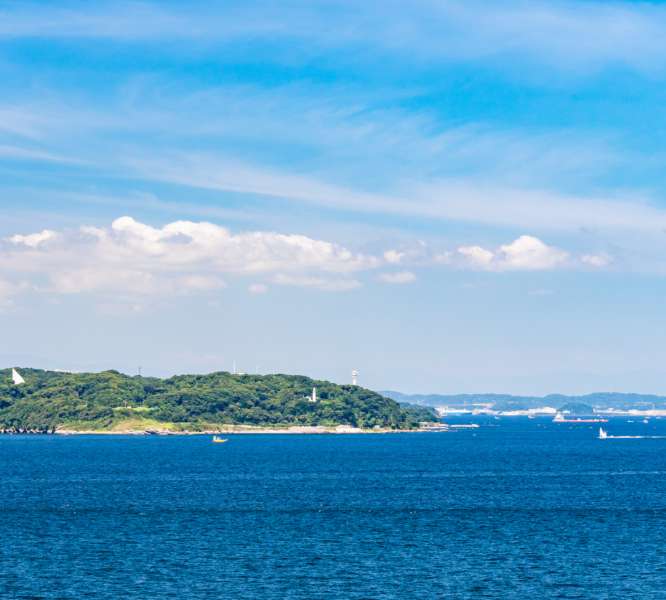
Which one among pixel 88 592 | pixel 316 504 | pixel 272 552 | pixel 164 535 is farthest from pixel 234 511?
pixel 88 592

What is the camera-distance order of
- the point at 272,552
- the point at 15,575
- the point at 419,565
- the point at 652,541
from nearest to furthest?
the point at 15,575
the point at 419,565
the point at 272,552
the point at 652,541

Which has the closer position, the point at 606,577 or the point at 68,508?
the point at 606,577

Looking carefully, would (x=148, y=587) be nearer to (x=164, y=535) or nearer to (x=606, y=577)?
(x=164, y=535)

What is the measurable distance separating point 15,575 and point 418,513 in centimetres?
7205

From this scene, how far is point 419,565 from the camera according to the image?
115125 millimetres

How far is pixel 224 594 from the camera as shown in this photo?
99.2m

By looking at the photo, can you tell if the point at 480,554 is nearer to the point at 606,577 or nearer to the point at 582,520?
the point at 606,577

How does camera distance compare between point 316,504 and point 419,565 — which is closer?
point 419,565

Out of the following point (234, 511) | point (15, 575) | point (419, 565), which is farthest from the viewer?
point (234, 511)

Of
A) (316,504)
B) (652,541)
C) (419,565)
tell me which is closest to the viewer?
(419,565)

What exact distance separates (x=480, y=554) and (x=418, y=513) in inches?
1581

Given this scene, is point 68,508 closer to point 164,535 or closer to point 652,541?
point 164,535

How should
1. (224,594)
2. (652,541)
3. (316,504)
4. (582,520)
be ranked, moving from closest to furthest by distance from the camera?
(224,594), (652,541), (582,520), (316,504)

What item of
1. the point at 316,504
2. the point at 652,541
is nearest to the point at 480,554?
the point at 652,541
